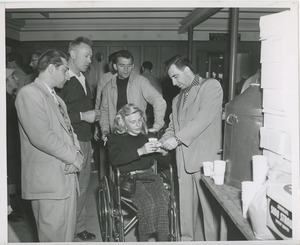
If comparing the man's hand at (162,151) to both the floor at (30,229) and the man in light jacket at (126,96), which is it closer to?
the man in light jacket at (126,96)

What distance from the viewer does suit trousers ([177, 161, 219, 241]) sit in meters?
2.67

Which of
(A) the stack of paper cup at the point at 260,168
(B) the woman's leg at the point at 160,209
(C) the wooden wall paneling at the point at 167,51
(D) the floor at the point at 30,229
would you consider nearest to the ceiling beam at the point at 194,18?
(C) the wooden wall paneling at the point at 167,51

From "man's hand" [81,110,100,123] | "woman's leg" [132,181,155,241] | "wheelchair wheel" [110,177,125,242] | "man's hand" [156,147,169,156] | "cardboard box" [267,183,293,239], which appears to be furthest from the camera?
"man's hand" [81,110,100,123]

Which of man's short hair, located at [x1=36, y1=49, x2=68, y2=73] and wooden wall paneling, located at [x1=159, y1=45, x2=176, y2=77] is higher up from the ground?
wooden wall paneling, located at [x1=159, y1=45, x2=176, y2=77]

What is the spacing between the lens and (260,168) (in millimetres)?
1679

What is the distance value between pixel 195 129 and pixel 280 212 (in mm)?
1312

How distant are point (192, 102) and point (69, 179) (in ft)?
3.54

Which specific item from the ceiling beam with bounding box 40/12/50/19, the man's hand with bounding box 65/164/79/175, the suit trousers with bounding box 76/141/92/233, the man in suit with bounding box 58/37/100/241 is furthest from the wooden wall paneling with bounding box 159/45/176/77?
the man's hand with bounding box 65/164/79/175

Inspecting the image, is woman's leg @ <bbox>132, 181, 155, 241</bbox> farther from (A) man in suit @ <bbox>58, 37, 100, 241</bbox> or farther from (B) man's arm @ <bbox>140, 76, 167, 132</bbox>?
(B) man's arm @ <bbox>140, 76, 167, 132</bbox>

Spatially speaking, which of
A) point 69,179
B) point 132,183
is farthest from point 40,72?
point 132,183

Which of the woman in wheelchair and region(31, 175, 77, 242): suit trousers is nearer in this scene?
region(31, 175, 77, 242): suit trousers

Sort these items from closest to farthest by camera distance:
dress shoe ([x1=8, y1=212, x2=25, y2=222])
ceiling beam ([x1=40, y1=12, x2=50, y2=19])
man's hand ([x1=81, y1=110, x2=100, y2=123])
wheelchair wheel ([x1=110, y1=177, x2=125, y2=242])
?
wheelchair wheel ([x1=110, y1=177, x2=125, y2=242]), man's hand ([x1=81, y1=110, x2=100, y2=123]), dress shoe ([x1=8, y1=212, x2=25, y2=222]), ceiling beam ([x1=40, y1=12, x2=50, y2=19])

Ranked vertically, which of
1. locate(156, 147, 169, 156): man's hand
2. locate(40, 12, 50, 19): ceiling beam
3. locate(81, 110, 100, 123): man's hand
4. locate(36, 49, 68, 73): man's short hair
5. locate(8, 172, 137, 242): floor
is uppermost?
locate(40, 12, 50, 19): ceiling beam

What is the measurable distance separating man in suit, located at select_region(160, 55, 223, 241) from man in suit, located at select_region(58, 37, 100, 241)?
0.74 m
